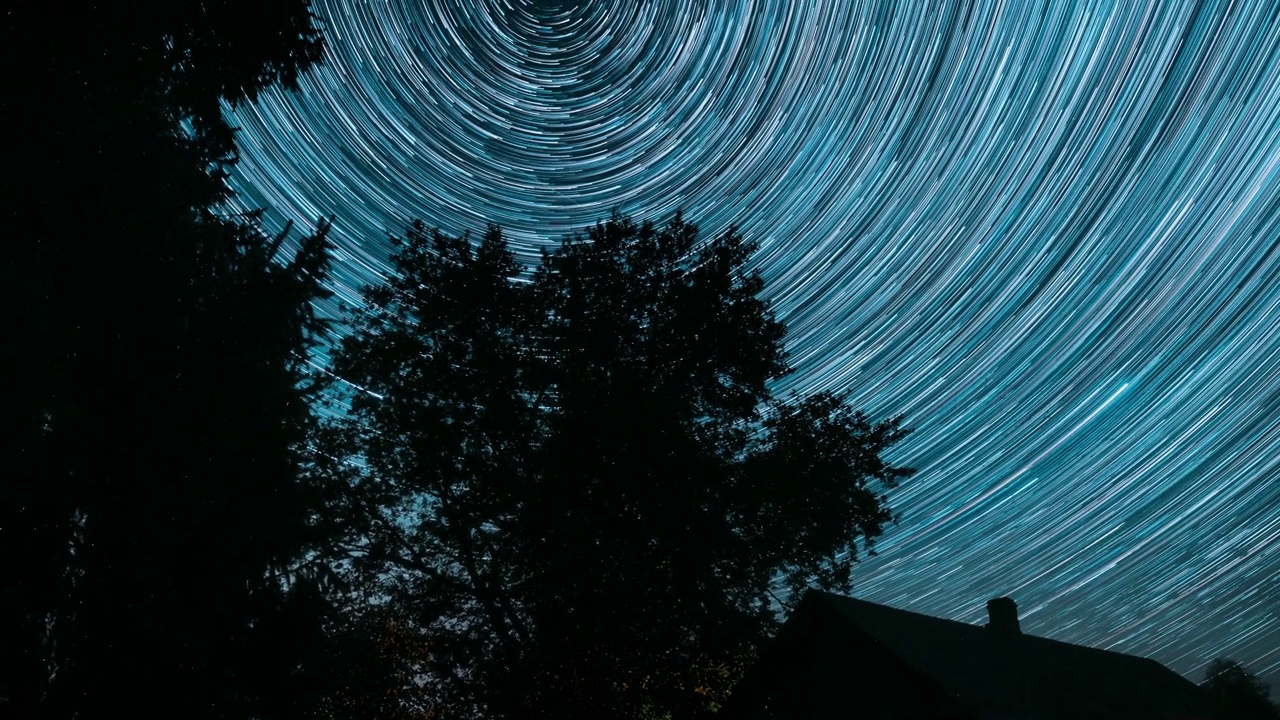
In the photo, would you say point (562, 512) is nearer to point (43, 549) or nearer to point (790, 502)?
point (790, 502)

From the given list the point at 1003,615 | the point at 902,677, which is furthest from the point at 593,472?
the point at 1003,615

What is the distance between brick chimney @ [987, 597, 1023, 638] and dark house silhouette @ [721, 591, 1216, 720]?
240 cm

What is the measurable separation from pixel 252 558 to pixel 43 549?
2170mm

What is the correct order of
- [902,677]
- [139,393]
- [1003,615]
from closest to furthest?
[139,393] < [902,677] < [1003,615]

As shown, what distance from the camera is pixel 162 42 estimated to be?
10281mm

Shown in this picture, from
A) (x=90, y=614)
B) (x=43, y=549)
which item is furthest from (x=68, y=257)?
(x=90, y=614)

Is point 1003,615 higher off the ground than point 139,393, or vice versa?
point 1003,615

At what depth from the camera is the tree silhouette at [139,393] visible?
860cm

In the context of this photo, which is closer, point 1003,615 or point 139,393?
point 139,393

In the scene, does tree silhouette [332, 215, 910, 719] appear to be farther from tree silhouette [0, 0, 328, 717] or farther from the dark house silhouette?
tree silhouette [0, 0, 328, 717]

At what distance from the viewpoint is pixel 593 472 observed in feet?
47.6

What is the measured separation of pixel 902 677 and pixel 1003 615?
8776 millimetres

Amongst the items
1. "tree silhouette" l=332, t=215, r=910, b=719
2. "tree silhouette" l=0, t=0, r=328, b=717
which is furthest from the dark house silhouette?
"tree silhouette" l=0, t=0, r=328, b=717

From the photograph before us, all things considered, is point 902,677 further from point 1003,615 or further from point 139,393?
point 139,393
